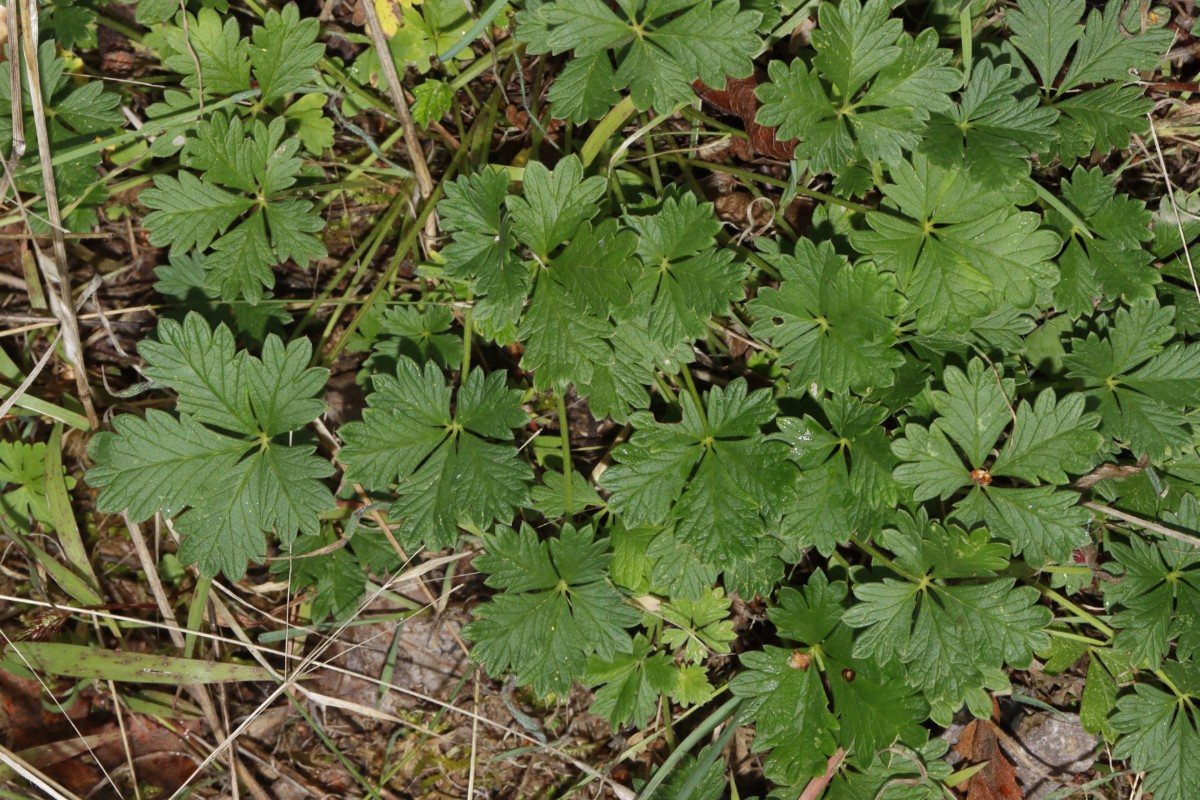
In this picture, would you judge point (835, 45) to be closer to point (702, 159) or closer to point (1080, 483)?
point (702, 159)

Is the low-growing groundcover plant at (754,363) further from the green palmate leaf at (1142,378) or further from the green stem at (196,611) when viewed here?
the green stem at (196,611)

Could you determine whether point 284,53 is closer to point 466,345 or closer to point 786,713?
point 466,345

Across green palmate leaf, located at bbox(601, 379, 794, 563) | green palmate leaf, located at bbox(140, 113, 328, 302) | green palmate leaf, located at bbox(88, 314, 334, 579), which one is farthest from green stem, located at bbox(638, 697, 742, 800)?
green palmate leaf, located at bbox(140, 113, 328, 302)

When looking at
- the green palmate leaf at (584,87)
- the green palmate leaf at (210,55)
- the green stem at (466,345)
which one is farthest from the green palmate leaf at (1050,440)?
the green palmate leaf at (210,55)

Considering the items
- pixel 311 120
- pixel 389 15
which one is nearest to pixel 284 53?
pixel 311 120

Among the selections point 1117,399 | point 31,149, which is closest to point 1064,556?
point 1117,399
